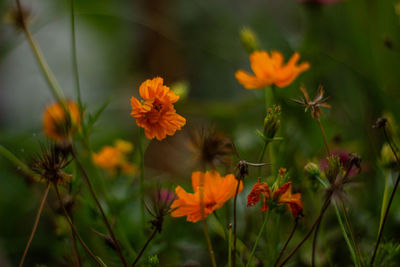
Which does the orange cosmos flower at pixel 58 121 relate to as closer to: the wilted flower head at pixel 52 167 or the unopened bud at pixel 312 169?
the wilted flower head at pixel 52 167

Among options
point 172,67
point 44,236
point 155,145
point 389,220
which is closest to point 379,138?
point 389,220

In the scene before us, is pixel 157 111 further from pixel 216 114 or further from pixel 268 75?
pixel 216 114

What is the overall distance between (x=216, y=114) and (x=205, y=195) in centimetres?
40

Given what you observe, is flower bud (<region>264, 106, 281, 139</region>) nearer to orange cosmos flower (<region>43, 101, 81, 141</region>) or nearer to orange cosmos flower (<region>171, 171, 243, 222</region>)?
orange cosmos flower (<region>171, 171, 243, 222</region>)

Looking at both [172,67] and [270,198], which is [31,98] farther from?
[270,198]

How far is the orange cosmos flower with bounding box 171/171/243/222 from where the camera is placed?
264mm

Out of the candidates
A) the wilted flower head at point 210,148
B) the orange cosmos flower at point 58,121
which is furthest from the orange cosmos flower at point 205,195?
the orange cosmos flower at point 58,121

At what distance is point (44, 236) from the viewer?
0.53 m

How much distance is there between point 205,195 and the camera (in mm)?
274

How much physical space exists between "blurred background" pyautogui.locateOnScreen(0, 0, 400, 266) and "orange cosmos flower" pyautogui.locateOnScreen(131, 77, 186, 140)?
0.16ft

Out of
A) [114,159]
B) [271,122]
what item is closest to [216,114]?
[114,159]

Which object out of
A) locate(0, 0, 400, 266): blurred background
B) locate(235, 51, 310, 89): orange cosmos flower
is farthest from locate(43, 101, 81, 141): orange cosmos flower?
locate(235, 51, 310, 89): orange cosmos flower

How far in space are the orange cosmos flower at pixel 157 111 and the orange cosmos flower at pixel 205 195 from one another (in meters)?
0.04

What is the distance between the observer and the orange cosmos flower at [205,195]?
10.4 inches
